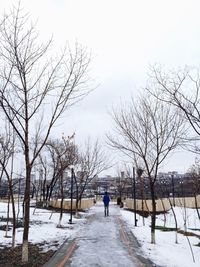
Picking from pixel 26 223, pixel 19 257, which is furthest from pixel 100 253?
pixel 26 223

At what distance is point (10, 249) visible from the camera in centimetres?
1320

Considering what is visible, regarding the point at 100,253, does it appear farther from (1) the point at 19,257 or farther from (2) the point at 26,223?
(2) the point at 26,223

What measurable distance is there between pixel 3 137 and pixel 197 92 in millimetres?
11144

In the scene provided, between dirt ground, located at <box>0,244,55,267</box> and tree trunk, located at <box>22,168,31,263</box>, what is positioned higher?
tree trunk, located at <box>22,168,31,263</box>

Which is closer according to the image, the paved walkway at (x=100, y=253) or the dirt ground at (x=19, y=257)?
the dirt ground at (x=19, y=257)

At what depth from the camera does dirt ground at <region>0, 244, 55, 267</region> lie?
10.7 metres

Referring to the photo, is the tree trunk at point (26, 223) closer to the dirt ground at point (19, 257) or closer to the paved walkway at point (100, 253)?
the dirt ground at point (19, 257)

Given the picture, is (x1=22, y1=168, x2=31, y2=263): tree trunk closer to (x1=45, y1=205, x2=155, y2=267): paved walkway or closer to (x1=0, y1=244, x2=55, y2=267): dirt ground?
(x1=0, y1=244, x2=55, y2=267): dirt ground

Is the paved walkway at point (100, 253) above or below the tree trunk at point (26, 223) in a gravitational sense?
below

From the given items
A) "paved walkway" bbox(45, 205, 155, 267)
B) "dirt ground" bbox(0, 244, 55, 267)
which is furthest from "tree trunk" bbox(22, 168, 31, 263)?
"paved walkway" bbox(45, 205, 155, 267)

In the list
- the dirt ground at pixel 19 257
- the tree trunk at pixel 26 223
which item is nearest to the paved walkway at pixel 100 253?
the dirt ground at pixel 19 257

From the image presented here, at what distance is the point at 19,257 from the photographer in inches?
460

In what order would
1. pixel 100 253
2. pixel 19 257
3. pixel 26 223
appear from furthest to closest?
1. pixel 100 253
2. pixel 19 257
3. pixel 26 223

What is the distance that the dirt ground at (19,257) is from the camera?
10.7 m
